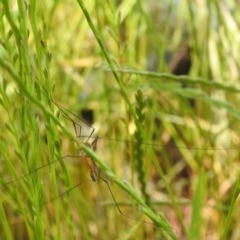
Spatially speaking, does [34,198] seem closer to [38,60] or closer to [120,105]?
[38,60]

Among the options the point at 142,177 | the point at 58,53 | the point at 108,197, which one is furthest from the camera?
the point at 58,53

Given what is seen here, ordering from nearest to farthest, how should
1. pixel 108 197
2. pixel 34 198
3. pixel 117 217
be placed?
1. pixel 34 198
2. pixel 117 217
3. pixel 108 197

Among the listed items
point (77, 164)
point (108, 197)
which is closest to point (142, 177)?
point (108, 197)

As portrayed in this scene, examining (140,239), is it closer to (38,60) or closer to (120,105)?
(38,60)

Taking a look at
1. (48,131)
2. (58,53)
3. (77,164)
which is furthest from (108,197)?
(48,131)

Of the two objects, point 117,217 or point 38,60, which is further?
point 117,217

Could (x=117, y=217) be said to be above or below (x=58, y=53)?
below

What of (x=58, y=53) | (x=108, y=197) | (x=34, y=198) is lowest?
(x=108, y=197)
